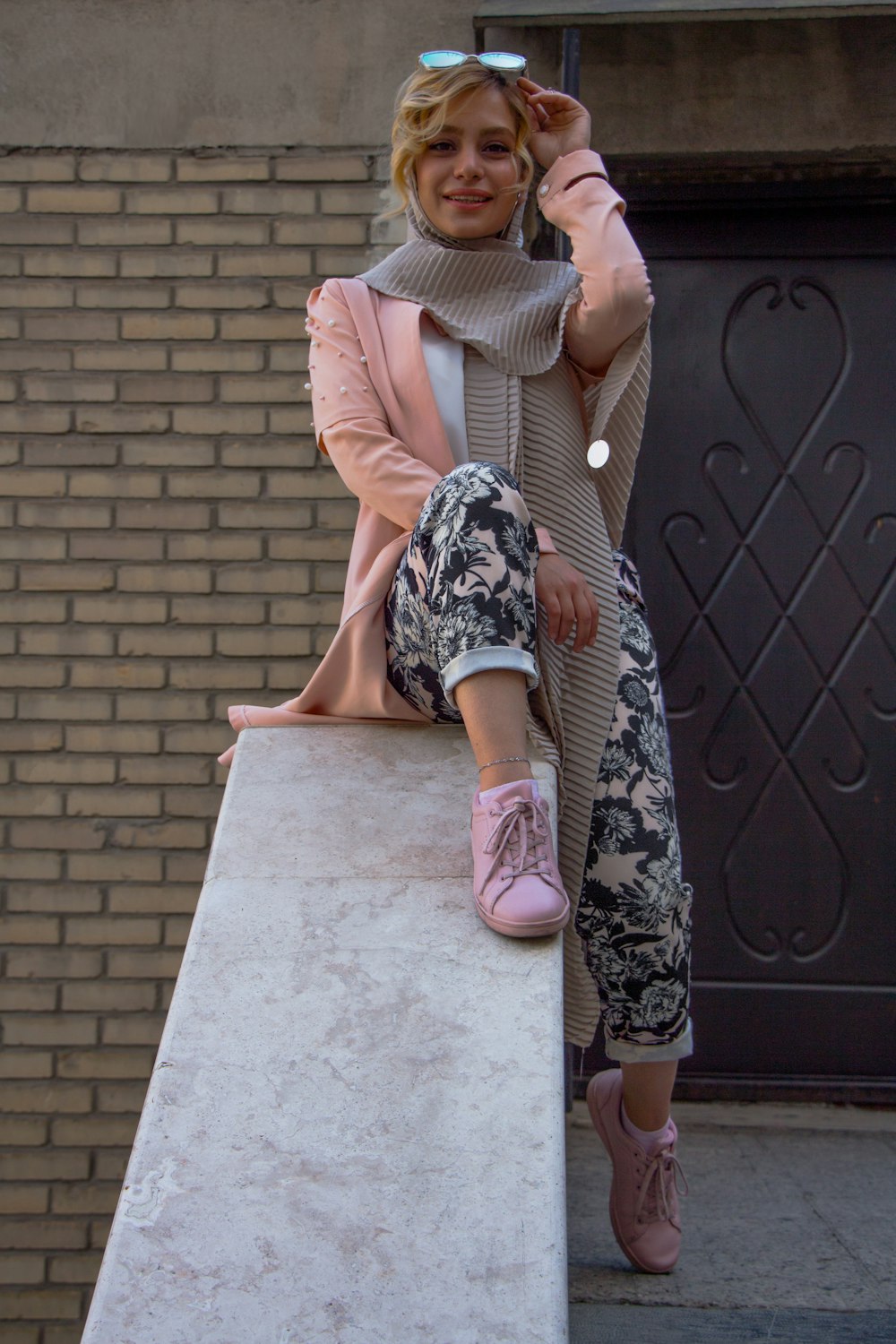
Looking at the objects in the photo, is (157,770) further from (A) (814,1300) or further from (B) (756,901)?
(A) (814,1300)

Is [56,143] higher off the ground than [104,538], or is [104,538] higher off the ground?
[56,143]

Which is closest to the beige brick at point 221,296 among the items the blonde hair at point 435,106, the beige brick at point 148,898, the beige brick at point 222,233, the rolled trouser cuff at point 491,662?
the beige brick at point 222,233

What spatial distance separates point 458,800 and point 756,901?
79.0 inches

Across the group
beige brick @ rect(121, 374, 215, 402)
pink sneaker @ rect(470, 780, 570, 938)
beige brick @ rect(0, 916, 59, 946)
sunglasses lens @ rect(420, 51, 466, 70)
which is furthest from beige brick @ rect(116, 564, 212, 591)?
pink sneaker @ rect(470, 780, 570, 938)

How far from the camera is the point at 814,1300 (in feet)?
8.60

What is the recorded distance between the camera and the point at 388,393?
2.56 meters

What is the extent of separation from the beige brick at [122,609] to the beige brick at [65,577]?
1.6 inches

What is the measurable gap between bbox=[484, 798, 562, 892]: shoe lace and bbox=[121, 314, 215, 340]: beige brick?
2346 millimetres

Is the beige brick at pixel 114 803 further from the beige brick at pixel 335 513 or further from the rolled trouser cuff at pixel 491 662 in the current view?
the rolled trouser cuff at pixel 491 662

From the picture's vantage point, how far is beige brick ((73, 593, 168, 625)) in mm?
4004

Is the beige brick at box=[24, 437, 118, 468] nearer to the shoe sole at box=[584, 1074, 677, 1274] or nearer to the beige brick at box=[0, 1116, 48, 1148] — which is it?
the beige brick at box=[0, 1116, 48, 1148]

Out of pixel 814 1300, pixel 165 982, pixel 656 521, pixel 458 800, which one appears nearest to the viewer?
pixel 458 800

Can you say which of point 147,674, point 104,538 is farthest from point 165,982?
point 104,538

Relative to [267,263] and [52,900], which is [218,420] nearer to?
[267,263]
